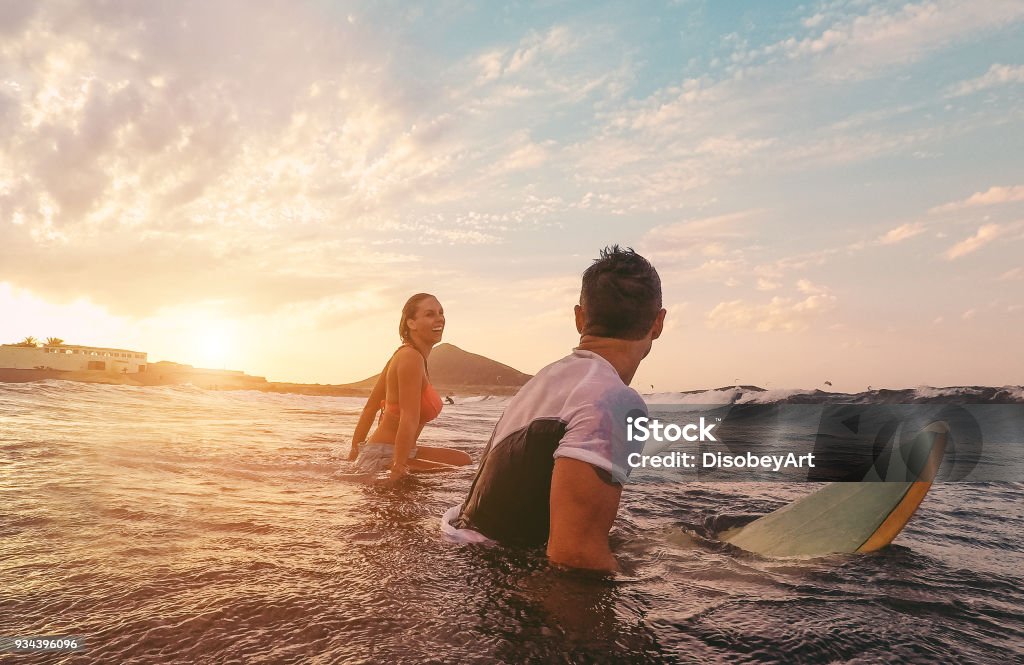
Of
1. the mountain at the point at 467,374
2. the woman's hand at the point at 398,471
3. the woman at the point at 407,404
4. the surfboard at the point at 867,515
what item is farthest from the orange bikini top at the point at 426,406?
the mountain at the point at 467,374

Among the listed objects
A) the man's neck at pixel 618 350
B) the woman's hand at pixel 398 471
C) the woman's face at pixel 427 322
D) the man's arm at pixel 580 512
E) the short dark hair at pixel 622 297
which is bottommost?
the woman's hand at pixel 398 471

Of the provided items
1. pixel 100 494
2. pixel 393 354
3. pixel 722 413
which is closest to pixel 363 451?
pixel 393 354

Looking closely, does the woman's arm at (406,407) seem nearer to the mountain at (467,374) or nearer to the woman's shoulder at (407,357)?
the woman's shoulder at (407,357)

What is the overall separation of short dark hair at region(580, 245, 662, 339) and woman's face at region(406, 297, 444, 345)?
13.5ft

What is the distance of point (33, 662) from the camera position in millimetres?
1831

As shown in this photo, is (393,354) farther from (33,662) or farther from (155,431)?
(155,431)

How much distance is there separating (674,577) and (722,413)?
2847cm

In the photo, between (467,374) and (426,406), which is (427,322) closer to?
(426,406)

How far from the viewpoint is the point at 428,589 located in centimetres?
254

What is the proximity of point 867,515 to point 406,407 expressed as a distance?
4.33 m

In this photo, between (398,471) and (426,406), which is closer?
(398,471)

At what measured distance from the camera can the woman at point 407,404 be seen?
241 inches

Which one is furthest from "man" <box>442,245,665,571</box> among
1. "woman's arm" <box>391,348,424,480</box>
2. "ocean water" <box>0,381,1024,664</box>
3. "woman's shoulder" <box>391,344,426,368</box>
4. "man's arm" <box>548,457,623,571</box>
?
"woman's shoulder" <box>391,344,426,368</box>

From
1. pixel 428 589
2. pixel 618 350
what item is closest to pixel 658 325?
pixel 618 350
